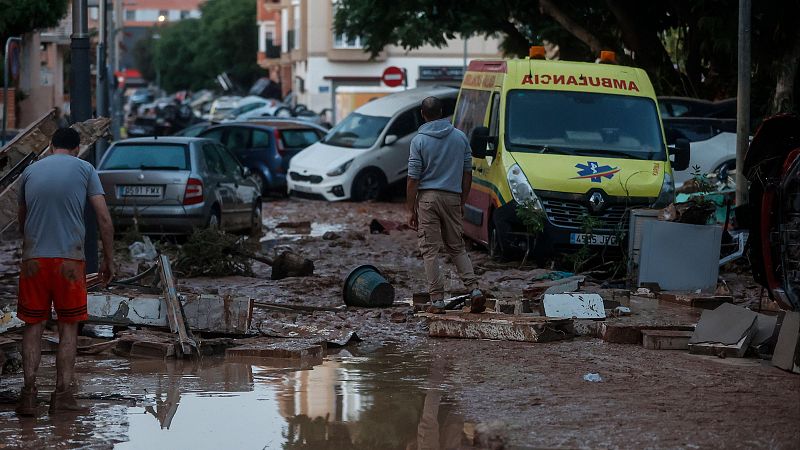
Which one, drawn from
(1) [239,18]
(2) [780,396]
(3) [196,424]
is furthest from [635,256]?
(1) [239,18]

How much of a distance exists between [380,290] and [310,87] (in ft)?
205

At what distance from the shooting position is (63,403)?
7785 mm

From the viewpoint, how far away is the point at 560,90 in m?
15.8

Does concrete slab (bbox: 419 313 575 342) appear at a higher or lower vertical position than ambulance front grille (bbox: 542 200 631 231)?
lower

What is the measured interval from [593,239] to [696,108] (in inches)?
424

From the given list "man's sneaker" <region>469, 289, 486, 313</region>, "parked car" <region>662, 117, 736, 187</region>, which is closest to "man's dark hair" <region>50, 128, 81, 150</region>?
"man's sneaker" <region>469, 289, 486, 313</region>

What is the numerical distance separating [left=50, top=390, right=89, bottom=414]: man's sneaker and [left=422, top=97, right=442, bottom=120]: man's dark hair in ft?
16.5

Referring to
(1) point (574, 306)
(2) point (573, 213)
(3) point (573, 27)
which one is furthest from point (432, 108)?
(3) point (573, 27)

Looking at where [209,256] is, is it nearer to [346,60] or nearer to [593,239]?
[593,239]

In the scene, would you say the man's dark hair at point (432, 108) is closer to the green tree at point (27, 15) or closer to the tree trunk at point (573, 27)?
the tree trunk at point (573, 27)

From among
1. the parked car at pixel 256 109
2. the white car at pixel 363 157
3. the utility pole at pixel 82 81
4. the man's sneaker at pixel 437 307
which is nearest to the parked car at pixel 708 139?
the white car at pixel 363 157

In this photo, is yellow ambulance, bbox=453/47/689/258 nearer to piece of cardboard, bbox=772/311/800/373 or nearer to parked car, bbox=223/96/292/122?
piece of cardboard, bbox=772/311/800/373

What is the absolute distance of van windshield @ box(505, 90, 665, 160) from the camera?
15.4 metres

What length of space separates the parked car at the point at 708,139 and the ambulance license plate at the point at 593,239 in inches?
316
